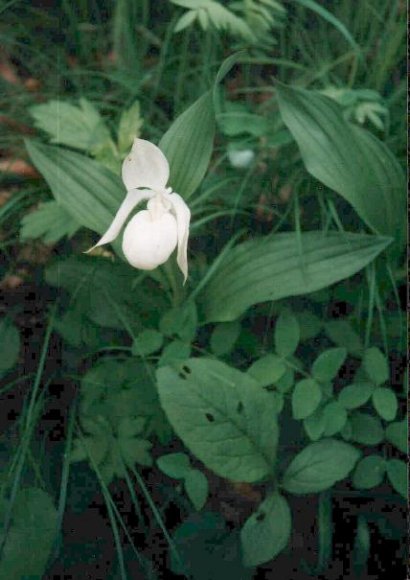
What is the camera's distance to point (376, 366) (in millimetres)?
1127

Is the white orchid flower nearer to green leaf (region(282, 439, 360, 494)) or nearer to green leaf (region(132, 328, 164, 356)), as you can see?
green leaf (region(132, 328, 164, 356))

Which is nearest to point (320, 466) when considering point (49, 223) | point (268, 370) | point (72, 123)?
point (268, 370)

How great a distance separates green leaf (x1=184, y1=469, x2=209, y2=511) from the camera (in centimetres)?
107

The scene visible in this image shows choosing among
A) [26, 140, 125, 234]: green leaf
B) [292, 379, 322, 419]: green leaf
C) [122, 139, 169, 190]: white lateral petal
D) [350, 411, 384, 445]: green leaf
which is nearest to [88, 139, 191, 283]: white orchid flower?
[122, 139, 169, 190]: white lateral petal

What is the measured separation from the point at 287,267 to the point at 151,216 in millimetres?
262

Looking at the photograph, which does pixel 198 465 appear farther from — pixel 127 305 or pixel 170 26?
pixel 170 26

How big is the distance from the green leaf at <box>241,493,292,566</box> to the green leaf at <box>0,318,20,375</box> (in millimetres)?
468

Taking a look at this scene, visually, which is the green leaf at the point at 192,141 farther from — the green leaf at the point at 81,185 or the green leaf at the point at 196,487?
the green leaf at the point at 196,487

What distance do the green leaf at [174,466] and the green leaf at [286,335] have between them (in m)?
0.22

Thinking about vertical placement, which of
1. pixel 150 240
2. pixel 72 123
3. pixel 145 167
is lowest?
pixel 150 240

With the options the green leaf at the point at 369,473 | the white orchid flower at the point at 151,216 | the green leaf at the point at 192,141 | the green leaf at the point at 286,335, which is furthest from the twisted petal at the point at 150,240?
the green leaf at the point at 369,473

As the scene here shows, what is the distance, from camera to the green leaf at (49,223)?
127 cm

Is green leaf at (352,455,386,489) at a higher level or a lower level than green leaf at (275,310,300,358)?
lower

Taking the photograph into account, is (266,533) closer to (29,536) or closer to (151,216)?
(29,536)
